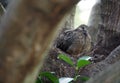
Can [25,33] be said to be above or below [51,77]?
above

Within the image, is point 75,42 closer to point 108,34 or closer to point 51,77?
point 108,34

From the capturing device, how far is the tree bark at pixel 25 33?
330 mm

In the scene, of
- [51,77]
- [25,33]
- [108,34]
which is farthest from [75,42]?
[25,33]

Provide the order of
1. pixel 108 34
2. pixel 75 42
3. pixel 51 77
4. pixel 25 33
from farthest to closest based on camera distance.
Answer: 1. pixel 108 34
2. pixel 75 42
3. pixel 51 77
4. pixel 25 33

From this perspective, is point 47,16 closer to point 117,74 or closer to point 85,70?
point 117,74

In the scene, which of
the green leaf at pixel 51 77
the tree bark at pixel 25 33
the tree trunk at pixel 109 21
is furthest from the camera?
the tree trunk at pixel 109 21

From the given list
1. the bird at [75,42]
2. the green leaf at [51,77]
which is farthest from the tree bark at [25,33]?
the bird at [75,42]

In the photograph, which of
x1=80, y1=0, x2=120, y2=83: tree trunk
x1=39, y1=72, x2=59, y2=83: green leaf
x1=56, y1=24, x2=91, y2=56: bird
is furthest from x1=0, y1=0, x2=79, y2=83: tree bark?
x1=56, y1=24, x2=91, y2=56: bird

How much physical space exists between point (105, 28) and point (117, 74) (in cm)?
176

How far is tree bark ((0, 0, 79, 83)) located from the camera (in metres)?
0.33

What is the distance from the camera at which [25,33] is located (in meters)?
0.34

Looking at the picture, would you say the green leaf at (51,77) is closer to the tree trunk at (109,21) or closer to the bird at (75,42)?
the bird at (75,42)

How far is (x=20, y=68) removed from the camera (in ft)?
1.15

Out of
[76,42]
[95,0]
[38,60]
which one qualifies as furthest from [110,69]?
[95,0]
